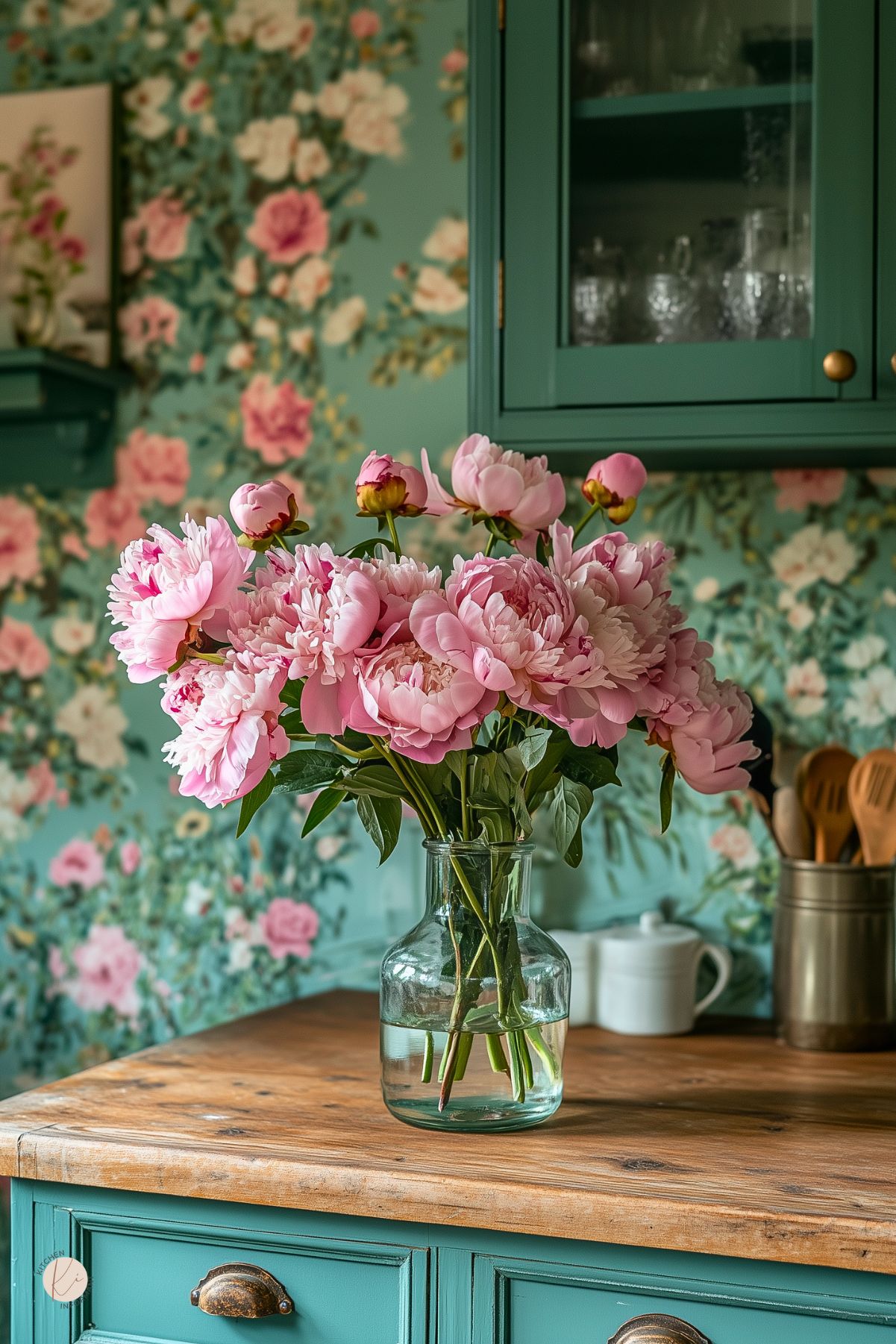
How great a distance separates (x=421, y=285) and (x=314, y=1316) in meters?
1.23

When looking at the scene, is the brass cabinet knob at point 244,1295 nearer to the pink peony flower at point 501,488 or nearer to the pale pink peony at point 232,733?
the pale pink peony at point 232,733

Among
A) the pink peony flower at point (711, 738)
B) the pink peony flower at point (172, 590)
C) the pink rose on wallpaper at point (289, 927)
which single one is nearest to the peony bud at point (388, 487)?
the pink peony flower at point (172, 590)

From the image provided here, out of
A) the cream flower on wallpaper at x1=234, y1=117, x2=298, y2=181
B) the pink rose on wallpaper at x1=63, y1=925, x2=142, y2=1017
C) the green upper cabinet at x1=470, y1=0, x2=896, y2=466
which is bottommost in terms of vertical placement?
the pink rose on wallpaper at x1=63, y1=925, x2=142, y2=1017

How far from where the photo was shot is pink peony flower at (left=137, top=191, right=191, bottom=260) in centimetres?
191

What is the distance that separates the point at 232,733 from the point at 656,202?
2.47 feet

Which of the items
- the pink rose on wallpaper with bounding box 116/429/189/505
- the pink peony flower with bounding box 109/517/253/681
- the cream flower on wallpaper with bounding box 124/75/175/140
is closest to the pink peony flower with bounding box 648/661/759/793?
the pink peony flower with bounding box 109/517/253/681

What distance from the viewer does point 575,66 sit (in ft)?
4.70

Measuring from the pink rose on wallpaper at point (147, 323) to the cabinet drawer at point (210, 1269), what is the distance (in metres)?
1.16

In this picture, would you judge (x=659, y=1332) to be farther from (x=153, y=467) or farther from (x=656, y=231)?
(x=153, y=467)

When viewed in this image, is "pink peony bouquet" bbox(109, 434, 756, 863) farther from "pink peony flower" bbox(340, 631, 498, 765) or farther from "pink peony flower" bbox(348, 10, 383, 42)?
"pink peony flower" bbox(348, 10, 383, 42)

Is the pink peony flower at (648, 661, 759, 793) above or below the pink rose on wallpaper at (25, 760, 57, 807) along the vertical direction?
above

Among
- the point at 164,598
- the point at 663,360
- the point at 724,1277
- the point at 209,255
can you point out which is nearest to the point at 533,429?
the point at 663,360

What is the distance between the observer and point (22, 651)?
1.97 meters

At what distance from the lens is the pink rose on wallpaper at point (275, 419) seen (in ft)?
6.10
